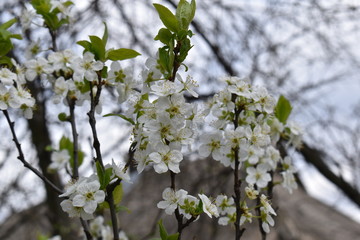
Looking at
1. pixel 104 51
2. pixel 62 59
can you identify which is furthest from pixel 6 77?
pixel 104 51

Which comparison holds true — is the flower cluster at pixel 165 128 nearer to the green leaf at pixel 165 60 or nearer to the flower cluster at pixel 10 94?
the green leaf at pixel 165 60

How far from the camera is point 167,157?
3.45 ft

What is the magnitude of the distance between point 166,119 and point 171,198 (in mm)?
200

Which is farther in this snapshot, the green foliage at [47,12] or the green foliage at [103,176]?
the green foliage at [47,12]

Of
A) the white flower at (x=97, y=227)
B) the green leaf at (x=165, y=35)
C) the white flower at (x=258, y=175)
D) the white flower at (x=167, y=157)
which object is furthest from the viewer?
the white flower at (x=97, y=227)

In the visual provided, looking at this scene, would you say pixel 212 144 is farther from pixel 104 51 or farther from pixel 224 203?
pixel 104 51

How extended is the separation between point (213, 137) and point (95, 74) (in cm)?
38

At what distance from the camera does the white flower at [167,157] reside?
1035mm

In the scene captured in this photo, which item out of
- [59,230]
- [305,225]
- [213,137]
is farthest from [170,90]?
[305,225]

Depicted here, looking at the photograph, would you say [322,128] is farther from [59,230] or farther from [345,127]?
[59,230]

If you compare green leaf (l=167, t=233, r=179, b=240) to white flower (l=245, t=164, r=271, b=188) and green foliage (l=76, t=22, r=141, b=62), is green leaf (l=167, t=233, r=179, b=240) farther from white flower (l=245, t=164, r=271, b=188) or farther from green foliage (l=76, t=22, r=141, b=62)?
green foliage (l=76, t=22, r=141, b=62)

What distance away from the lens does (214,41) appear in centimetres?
392

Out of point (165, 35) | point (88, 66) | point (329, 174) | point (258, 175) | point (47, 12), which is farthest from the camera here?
point (329, 174)

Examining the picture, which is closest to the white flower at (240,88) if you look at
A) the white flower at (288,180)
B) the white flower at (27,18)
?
the white flower at (288,180)
